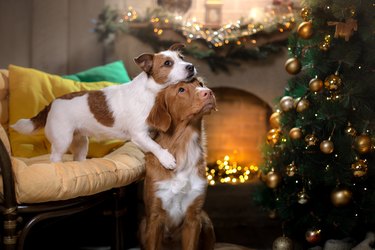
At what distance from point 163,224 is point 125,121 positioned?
41cm

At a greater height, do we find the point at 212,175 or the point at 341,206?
the point at 341,206

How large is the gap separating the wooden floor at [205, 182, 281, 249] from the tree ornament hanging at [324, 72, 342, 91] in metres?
1.06

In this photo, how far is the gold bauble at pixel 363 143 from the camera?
7.49ft

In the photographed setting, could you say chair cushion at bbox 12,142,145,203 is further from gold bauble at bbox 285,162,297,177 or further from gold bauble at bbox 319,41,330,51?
gold bauble at bbox 319,41,330,51

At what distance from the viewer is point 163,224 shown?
2004 mm

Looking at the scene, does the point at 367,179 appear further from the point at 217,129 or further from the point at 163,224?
the point at 217,129

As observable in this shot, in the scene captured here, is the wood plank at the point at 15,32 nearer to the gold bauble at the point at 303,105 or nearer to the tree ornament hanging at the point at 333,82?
the gold bauble at the point at 303,105

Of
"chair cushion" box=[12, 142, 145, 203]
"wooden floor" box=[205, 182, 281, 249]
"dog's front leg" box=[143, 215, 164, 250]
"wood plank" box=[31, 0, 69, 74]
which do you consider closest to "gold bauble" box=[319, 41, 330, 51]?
"chair cushion" box=[12, 142, 145, 203]

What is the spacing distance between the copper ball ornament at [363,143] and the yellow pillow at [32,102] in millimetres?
1058

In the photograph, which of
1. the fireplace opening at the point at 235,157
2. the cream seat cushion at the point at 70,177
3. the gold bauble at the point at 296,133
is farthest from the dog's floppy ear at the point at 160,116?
the fireplace opening at the point at 235,157

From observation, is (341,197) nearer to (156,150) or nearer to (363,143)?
(363,143)

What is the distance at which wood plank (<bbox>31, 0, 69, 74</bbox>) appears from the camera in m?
3.52

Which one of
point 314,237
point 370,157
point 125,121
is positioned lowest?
point 314,237

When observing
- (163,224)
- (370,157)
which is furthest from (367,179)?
(163,224)
